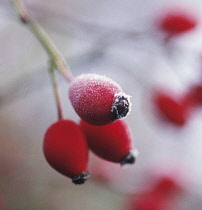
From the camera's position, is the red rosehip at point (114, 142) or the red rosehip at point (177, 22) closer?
the red rosehip at point (114, 142)

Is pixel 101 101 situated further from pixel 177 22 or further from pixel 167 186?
pixel 167 186

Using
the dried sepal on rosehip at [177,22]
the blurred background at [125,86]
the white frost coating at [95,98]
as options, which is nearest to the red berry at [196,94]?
the blurred background at [125,86]

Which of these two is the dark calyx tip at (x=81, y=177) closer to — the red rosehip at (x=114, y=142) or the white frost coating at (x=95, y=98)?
the red rosehip at (x=114, y=142)

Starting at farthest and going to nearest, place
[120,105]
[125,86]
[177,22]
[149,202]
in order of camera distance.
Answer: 1. [125,86]
2. [149,202]
3. [177,22]
4. [120,105]

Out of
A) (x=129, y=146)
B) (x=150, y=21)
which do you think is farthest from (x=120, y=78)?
(x=129, y=146)

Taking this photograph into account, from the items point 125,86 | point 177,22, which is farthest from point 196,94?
point 125,86

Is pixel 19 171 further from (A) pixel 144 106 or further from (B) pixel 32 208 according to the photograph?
(A) pixel 144 106
